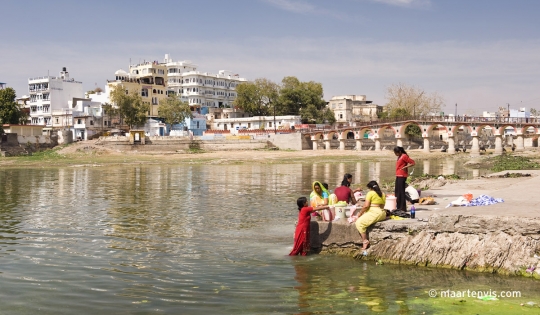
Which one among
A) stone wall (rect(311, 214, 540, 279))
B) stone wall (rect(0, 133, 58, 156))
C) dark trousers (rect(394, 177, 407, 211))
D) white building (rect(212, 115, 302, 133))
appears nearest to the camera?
stone wall (rect(311, 214, 540, 279))

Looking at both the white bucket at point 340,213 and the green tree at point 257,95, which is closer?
the white bucket at point 340,213

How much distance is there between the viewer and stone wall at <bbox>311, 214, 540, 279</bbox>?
9.34m

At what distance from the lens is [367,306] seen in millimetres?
8062

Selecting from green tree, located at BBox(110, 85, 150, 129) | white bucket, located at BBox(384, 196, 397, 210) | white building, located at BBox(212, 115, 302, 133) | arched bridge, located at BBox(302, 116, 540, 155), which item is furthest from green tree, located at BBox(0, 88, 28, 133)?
white bucket, located at BBox(384, 196, 397, 210)

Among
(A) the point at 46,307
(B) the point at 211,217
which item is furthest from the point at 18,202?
(A) the point at 46,307

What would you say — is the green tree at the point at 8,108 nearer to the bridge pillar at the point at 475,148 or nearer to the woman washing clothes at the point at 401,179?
the bridge pillar at the point at 475,148

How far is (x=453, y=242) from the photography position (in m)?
10.0

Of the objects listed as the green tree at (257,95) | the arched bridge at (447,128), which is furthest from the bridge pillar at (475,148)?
the green tree at (257,95)

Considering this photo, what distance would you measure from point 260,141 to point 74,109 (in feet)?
94.8

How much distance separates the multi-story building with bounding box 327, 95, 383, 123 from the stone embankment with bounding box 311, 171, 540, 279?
9747cm

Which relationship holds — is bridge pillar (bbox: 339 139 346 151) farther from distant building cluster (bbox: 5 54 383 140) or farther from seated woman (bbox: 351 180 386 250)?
seated woman (bbox: 351 180 386 250)

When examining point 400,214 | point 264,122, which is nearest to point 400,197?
point 400,214

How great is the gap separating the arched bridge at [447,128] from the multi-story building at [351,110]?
996 inches

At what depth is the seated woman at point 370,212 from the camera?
10906 mm
